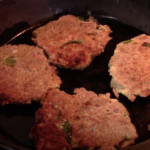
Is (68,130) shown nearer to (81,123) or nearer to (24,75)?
(81,123)

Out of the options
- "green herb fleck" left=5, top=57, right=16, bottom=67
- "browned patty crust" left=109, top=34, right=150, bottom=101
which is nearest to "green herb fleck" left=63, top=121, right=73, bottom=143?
"browned patty crust" left=109, top=34, right=150, bottom=101

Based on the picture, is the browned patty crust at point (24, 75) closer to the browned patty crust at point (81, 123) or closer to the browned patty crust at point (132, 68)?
the browned patty crust at point (81, 123)

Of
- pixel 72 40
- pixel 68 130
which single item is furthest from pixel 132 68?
pixel 68 130

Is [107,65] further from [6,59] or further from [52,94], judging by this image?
[6,59]

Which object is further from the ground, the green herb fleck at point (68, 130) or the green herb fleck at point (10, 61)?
the green herb fleck at point (10, 61)

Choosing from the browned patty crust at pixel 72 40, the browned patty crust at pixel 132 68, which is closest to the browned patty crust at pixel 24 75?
the browned patty crust at pixel 72 40

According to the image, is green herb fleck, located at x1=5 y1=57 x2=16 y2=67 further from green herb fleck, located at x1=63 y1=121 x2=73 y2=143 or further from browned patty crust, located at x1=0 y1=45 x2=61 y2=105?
green herb fleck, located at x1=63 y1=121 x2=73 y2=143
